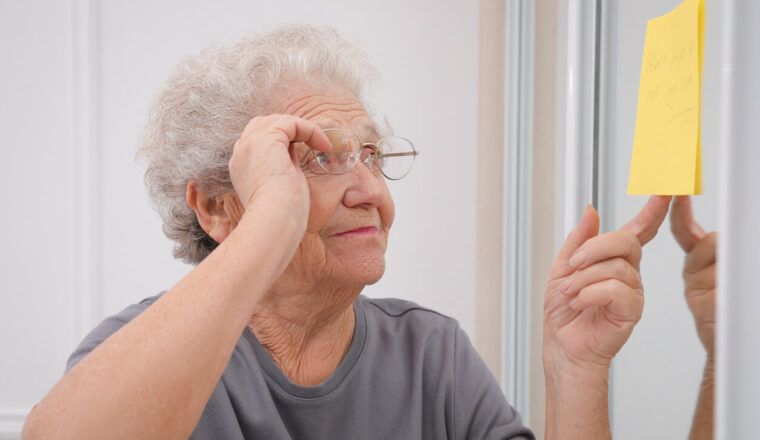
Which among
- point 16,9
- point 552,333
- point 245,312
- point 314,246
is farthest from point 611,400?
point 16,9

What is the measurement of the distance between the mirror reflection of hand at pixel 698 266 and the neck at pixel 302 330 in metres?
0.58

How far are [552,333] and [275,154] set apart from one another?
63cm

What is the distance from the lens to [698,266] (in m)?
0.79

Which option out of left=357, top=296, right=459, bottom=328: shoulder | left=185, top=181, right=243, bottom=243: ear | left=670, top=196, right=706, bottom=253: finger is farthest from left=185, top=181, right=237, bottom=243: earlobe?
left=670, top=196, right=706, bottom=253: finger

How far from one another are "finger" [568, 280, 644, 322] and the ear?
26.9 inches

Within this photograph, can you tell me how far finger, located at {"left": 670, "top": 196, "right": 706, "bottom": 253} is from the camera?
0.81 meters

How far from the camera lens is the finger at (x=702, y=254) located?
751mm

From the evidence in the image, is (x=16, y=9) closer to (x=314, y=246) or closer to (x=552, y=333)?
(x=314, y=246)

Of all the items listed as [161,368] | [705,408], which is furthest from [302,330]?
[705,408]

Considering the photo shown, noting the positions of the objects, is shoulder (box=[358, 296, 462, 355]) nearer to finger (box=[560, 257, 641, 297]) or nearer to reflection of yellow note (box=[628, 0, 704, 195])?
finger (box=[560, 257, 641, 297])

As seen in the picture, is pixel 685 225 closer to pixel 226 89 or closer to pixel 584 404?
pixel 584 404

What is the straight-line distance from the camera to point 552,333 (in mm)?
1057

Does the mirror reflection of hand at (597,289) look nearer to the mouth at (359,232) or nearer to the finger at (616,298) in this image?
the finger at (616,298)

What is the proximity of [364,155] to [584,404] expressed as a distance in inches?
24.6
